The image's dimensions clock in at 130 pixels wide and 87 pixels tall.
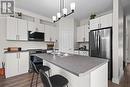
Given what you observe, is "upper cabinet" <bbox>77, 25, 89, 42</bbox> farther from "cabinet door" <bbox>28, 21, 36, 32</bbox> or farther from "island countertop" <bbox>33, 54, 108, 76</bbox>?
"island countertop" <bbox>33, 54, 108, 76</bbox>

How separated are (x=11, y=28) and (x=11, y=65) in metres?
1.41

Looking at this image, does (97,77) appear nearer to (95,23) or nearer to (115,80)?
(115,80)

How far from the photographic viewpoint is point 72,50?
5.52 m

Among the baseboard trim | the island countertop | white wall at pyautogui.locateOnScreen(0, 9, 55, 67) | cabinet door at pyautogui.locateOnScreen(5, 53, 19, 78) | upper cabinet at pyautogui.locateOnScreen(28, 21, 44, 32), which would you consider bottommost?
the baseboard trim

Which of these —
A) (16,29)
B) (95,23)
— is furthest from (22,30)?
(95,23)

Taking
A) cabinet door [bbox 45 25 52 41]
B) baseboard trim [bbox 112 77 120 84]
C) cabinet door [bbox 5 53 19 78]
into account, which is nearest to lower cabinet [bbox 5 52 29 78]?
cabinet door [bbox 5 53 19 78]

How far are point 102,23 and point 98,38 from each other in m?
0.57

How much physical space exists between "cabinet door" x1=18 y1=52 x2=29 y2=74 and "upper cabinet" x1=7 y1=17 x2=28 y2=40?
72 centimetres

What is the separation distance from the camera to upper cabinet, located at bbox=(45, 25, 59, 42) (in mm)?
5066

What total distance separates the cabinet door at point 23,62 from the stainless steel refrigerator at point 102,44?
8.84ft

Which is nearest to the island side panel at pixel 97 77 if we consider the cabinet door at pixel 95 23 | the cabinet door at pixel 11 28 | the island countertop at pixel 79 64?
the island countertop at pixel 79 64

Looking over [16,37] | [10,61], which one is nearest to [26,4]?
[16,37]

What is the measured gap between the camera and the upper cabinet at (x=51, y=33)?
199 inches

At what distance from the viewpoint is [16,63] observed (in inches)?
141
